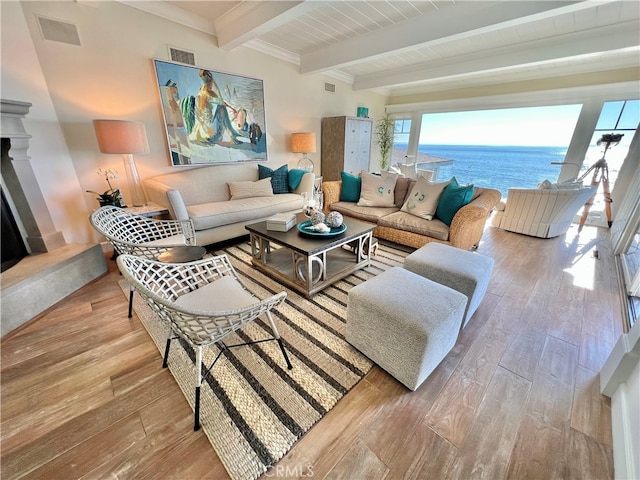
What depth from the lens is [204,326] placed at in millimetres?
1010

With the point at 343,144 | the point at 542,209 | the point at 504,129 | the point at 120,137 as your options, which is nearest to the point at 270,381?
the point at 120,137

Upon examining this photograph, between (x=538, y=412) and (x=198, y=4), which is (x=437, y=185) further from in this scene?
(x=198, y=4)

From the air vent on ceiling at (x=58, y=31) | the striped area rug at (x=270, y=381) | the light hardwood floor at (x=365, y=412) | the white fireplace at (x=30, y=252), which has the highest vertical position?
the air vent on ceiling at (x=58, y=31)

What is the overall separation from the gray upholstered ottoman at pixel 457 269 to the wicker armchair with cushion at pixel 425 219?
2.34 feet

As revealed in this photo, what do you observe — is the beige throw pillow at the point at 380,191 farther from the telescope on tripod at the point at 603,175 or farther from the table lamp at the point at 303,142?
the telescope on tripod at the point at 603,175

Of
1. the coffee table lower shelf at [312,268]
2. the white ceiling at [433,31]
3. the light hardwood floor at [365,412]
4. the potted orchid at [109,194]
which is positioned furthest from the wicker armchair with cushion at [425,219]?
the potted orchid at [109,194]

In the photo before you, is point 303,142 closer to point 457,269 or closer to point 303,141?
point 303,141

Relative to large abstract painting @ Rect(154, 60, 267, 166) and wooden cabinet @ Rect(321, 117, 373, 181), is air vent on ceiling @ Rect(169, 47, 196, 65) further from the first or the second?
wooden cabinet @ Rect(321, 117, 373, 181)

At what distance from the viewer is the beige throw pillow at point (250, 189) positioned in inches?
132

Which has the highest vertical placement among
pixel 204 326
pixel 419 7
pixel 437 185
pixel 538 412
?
pixel 419 7

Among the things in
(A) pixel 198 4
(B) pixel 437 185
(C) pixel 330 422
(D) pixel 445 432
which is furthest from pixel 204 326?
(A) pixel 198 4

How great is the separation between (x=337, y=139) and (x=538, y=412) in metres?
4.59

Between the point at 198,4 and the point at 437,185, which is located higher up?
the point at 198,4

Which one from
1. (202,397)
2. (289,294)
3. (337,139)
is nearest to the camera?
(202,397)
